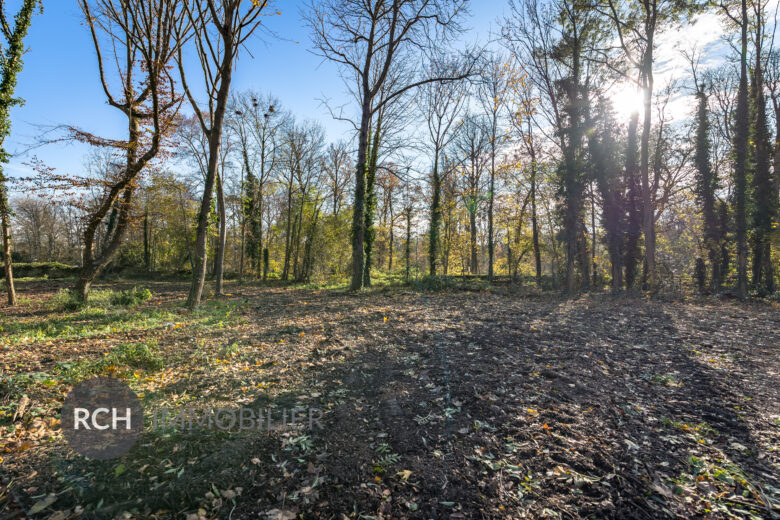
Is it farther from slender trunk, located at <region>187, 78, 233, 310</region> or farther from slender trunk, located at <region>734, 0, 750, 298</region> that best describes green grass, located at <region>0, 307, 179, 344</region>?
slender trunk, located at <region>734, 0, 750, 298</region>

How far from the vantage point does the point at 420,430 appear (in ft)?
9.80

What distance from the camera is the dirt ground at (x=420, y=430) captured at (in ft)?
6.91

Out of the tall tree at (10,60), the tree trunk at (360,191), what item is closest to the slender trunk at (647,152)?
the tree trunk at (360,191)

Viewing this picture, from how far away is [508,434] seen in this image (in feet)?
9.57

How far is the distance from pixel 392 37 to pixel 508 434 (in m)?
13.3

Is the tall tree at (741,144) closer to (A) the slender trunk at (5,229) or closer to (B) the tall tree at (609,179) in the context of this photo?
(B) the tall tree at (609,179)

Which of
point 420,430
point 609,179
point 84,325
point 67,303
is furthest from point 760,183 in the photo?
point 67,303

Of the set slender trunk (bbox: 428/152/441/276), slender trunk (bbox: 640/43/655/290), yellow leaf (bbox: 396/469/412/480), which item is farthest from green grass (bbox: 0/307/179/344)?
slender trunk (bbox: 640/43/655/290)

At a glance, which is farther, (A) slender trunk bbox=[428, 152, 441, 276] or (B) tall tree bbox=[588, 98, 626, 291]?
(A) slender trunk bbox=[428, 152, 441, 276]

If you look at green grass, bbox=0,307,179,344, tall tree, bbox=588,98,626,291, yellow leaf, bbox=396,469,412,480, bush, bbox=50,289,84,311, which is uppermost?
tall tree, bbox=588,98,626,291

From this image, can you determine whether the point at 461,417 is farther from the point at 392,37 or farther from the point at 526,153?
the point at 526,153

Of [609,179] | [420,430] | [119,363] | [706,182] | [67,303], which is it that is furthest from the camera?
[706,182]

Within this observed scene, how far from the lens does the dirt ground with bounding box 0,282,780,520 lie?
2107 mm

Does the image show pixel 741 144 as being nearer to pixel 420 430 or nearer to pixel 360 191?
pixel 360 191
